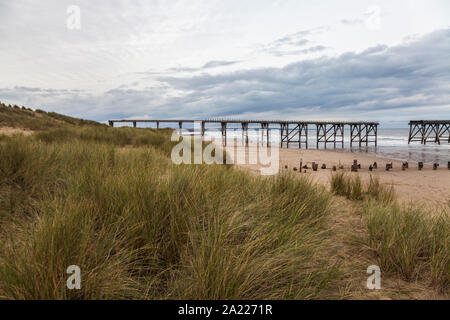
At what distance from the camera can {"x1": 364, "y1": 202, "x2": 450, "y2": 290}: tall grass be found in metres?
2.24

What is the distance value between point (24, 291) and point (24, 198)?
225cm

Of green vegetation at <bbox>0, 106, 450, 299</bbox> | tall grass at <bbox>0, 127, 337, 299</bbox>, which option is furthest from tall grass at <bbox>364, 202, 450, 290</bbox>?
tall grass at <bbox>0, 127, 337, 299</bbox>

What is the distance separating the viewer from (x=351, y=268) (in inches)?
89.4

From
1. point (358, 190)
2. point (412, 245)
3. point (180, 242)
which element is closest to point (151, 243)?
point (180, 242)

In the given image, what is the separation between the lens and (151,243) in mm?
2064

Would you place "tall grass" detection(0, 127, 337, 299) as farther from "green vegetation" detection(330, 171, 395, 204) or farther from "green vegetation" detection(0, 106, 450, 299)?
"green vegetation" detection(330, 171, 395, 204)

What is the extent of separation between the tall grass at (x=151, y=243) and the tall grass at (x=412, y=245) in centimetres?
61

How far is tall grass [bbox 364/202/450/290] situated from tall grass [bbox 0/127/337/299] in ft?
1.99

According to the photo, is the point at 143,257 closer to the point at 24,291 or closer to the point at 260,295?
the point at 24,291

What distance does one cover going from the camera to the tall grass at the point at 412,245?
2238mm

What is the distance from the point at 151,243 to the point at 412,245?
257cm

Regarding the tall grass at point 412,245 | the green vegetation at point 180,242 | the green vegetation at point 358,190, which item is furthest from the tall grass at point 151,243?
the green vegetation at point 358,190
